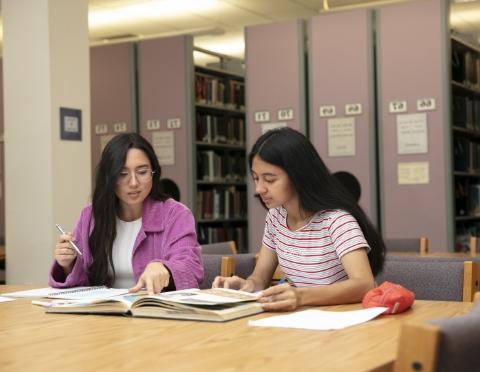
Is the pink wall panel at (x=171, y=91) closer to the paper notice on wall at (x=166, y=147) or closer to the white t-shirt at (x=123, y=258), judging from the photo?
the paper notice on wall at (x=166, y=147)

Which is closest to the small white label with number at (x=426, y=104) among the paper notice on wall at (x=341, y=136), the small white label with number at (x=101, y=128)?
the paper notice on wall at (x=341, y=136)

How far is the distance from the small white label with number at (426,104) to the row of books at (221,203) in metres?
2.48

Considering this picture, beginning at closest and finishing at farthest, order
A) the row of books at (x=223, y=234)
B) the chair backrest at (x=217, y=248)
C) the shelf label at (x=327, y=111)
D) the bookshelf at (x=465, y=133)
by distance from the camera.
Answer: the chair backrest at (x=217, y=248) → the shelf label at (x=327, y=111) → the bookshelf at (x=465, y=133) → the row of books at (x=223, y=234)

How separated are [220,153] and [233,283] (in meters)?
6.31

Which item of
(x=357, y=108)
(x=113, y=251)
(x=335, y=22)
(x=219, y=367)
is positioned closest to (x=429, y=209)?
(x=357, y=108)

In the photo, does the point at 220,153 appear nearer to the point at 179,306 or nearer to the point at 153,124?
the point at 153,124

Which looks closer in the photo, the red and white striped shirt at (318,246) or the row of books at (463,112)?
the red and white striped shirt at (318,246)

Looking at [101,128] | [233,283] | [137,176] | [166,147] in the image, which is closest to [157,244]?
[137,176]

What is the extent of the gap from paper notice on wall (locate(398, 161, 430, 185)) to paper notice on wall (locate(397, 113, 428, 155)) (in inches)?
3.6

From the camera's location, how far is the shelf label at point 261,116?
6.71m

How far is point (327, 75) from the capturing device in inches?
255

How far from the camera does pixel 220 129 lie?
27.1 feet

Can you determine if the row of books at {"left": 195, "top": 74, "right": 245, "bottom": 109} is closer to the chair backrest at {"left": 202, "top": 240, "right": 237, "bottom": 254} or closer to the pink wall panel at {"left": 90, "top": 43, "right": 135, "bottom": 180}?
the pink wall panel at {"left": 90, "top": 43, "right": 135, "bottom": 180}

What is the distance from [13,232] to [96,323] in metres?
3.92
